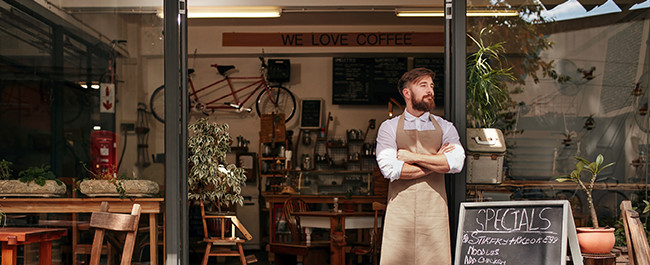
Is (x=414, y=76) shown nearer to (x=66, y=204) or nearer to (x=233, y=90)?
(x=66, y=204)

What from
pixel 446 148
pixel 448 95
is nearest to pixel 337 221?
pixel 448 95

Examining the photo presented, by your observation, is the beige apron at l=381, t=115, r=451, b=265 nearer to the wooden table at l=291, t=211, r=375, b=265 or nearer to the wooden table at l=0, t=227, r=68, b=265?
the wooden table at l=0, t=227, r=68, b=265

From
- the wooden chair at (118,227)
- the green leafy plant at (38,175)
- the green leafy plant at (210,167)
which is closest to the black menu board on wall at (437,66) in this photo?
the green leafy plant at (210,167)

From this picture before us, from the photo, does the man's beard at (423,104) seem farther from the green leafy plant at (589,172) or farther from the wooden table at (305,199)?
the wooden table at (305,199)

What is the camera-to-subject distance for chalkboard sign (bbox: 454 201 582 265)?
411cm

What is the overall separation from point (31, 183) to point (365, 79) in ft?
22.1

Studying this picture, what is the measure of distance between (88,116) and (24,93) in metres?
0.56

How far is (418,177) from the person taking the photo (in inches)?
166

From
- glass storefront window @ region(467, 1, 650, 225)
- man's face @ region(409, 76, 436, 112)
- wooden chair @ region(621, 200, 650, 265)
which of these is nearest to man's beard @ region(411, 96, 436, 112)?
man's face @ region(409, 76, 436, 112)

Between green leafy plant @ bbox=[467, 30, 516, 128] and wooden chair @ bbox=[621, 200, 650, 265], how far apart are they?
1.04m

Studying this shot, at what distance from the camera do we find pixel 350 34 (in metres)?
10.9

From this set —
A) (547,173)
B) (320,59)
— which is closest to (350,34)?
(320,59)

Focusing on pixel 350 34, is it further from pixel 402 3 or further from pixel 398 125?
pixel 398 125

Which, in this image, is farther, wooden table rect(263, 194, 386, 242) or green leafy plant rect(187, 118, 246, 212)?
wooden table rect(263, 194, 386, 242)
